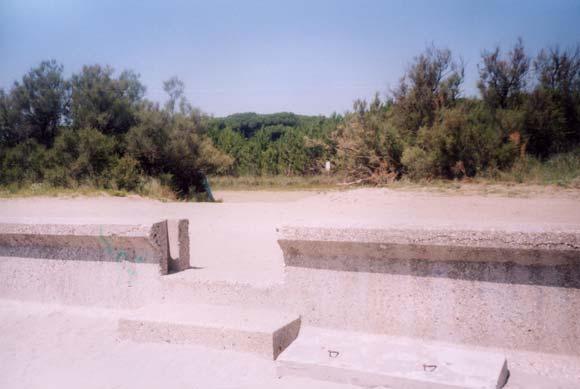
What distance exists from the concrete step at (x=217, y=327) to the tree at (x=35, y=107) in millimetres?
16590

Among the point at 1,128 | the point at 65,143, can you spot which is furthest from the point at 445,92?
the point at 1,128

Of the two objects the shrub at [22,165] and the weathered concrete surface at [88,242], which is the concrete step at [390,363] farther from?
the shrub at [22,165]

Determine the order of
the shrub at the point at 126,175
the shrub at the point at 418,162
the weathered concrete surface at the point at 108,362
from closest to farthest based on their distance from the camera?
the weathered concrete surface at the point at 108,362 < the shrub at the point at 418,162 < the shrub at the point at 126,175

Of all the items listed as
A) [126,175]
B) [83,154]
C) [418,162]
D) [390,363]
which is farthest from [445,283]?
[83,154]

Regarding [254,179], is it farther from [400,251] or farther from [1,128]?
[400,251]

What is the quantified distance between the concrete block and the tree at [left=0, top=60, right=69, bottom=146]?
52.4 ft

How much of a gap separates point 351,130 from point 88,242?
17894 mm

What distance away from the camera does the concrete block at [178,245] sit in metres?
4.02

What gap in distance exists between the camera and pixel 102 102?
18453 millimetres

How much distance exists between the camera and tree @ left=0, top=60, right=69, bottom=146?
18203 mm

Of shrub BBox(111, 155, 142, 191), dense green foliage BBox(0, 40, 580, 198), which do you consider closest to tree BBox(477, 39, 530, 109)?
dense green foliage BBox(0, 40, 580, 198)

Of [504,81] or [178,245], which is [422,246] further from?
[504,81]

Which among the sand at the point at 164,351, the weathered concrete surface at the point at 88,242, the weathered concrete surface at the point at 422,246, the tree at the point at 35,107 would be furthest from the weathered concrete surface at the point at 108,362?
the tree at the point at 35,107

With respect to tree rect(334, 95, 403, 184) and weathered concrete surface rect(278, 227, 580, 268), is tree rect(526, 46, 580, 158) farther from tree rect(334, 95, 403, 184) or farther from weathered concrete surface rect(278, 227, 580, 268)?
weathered concrete surface rect(278, 227, 580, 268)
